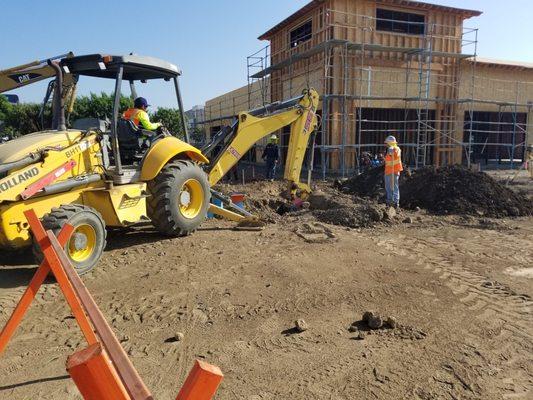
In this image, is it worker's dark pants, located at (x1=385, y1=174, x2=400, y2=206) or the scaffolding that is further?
the scaffolding

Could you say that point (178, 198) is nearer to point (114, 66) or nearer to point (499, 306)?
point (114, 66)

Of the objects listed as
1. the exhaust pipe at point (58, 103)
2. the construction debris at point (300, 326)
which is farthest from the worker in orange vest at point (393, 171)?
the exhaust pipe at point (58, 103)

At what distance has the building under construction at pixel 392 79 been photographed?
17.0 meters

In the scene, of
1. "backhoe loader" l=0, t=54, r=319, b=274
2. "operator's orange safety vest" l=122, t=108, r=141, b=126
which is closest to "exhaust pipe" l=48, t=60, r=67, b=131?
"backhoe loader" l=0, t=54, r=319, b=274

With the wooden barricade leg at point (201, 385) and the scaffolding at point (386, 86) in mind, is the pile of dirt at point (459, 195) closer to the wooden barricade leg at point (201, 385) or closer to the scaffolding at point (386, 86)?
the scaffolding at point (386, 86)

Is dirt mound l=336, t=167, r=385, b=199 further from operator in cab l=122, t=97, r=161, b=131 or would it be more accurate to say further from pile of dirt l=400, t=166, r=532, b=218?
operator in cab l=122, t=97, r=161, b=131

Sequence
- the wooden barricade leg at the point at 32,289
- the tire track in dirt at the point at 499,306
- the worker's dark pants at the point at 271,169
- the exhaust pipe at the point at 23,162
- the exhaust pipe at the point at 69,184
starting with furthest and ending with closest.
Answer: the worker's dark pants at the point at 271,169
the exhaust pipe at the point at 69,184
the exhaust pipe at the point at 23,162
the tire track in dirt at the point at 499,306
the wooden barricade leg at the point at 32,289

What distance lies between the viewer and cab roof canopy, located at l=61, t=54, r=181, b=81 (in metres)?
5.98

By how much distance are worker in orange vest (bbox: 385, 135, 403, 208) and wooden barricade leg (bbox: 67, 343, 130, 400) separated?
9467 millimetres

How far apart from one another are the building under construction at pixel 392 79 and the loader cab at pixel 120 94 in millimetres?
9832

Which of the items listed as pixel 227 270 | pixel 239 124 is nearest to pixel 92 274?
pixel 227 270

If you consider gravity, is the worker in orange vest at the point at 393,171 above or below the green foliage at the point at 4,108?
below

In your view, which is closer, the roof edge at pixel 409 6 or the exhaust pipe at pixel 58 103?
the exhaust pipe at pixel 58 103

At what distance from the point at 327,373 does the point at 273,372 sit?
41 centimetres
